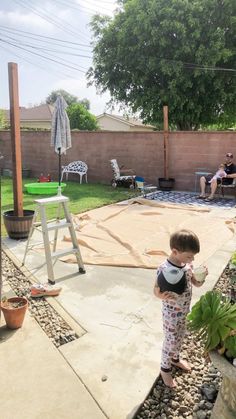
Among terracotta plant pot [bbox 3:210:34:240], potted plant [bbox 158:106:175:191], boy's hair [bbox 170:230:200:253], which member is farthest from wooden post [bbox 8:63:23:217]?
potted plant [bbox 158:106:175:191]

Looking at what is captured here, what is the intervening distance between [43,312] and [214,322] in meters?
1.94

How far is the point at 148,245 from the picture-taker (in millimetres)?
5352

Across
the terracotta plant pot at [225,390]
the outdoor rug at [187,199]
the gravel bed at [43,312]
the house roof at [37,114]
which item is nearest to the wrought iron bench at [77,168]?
Result: the outdoor rug at [187,199]

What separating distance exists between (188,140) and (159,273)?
9.00 metres

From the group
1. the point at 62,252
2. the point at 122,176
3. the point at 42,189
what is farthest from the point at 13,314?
the point at 122,176

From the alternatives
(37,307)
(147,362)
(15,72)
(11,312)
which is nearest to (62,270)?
(37,307)

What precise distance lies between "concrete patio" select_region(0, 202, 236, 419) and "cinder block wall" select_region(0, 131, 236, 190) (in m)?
7.06

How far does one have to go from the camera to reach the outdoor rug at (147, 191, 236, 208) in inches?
351

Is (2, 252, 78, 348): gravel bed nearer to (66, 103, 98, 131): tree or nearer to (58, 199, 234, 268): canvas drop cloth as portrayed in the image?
(58, 199, 234, 268): canvas drop cloth

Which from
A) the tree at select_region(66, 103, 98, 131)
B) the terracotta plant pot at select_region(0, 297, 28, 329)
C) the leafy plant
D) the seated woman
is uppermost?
the tree at select_region(66, 103, 98, 131)

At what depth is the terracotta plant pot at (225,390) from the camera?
163 centimetres

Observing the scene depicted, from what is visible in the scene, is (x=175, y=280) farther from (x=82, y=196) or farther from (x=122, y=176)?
(x=122, y=176)

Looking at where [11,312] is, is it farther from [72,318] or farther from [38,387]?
[38,387]

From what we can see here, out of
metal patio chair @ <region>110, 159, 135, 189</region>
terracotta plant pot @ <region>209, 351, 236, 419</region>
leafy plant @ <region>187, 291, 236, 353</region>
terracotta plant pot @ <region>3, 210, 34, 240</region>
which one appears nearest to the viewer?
terracotta plant pot @ <region>209, 351, 236, 419</region>
